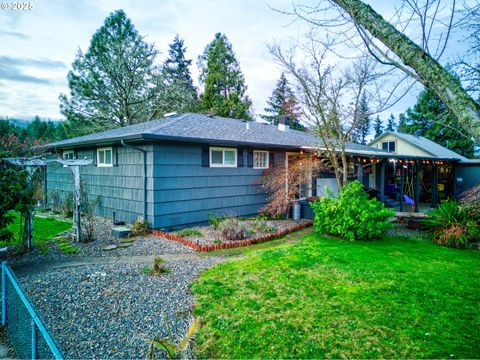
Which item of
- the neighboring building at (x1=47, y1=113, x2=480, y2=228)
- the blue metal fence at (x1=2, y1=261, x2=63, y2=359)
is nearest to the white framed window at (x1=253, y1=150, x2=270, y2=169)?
the neighboring building at (x1=47, y1=113, x2=480, y2=228)

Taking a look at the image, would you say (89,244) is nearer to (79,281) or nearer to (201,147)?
(79,281)

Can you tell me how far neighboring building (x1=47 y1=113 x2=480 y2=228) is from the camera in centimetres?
807

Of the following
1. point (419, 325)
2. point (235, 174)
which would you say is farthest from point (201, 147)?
point (419, 325)

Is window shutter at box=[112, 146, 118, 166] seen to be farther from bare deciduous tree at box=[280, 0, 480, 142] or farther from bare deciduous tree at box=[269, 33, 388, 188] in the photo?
bare deciduous tree at box=[280, 0, 480, 142]

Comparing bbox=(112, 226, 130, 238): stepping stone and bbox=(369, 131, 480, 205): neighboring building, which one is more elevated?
bbox=(369, 131, 480, 205): neighboring building

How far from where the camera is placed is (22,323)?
112 inches

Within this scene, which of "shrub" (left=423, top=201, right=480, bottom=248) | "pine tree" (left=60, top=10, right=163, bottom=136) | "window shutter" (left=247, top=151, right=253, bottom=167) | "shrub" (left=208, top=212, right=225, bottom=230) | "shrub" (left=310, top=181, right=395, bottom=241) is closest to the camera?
"shrub" (left=423, top=201, right=480, bottom=248)

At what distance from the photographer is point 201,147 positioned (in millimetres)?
8969

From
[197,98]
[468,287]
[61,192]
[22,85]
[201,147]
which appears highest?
[197,98]

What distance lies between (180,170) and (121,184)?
239cm

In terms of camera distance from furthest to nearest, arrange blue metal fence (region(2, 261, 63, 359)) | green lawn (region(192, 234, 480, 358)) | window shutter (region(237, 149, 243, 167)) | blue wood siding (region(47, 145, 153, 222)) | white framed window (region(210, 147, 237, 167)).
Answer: window shutter (region(237, 149, 243, 167)) < white framed window (region(210, 147, 237, 167)) < blue wood siding (region(47, 145, 153, 222)) < green lawn (region(192, 234, 480, 358)) < blue metal fence (region(2, 261, 63, 359))

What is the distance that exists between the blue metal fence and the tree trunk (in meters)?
3.07

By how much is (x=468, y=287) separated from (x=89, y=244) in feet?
25.4

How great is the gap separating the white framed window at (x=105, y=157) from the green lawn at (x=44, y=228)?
238 centimetres
